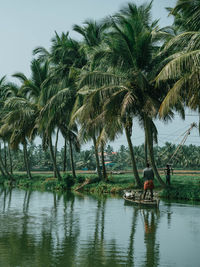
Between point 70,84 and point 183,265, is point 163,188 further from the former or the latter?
point 183,265

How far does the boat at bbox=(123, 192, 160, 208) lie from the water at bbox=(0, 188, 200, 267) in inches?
11.5

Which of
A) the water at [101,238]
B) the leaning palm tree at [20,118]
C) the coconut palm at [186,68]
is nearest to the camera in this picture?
the water at [101,238]

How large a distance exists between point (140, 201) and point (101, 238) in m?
6.02

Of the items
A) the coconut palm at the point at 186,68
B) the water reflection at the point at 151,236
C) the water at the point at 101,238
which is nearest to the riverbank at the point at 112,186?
the water at the point at 101,238

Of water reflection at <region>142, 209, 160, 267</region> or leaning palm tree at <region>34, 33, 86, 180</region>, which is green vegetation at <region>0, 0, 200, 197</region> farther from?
water reflection at <region>142, 209, 160, 267</region>

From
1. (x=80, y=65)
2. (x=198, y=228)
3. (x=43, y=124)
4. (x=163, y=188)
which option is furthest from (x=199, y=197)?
(x=80, y=65)

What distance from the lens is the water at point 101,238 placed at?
276 inches

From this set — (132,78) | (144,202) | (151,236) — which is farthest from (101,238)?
(132,78)

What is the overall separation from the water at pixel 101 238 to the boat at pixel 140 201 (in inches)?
11.5

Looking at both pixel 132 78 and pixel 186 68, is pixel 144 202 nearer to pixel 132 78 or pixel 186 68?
pixel 186 68

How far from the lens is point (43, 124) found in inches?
1027

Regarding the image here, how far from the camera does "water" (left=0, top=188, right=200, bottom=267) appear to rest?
7.00 meters

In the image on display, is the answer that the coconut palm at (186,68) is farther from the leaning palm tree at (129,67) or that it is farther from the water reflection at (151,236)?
the leaning palm tree at (129,67)

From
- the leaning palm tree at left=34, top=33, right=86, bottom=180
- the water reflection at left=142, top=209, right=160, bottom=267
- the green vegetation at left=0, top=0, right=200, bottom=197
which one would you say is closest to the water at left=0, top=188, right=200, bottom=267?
the water reflection at left=142, top=209, right=160, bottom=267
